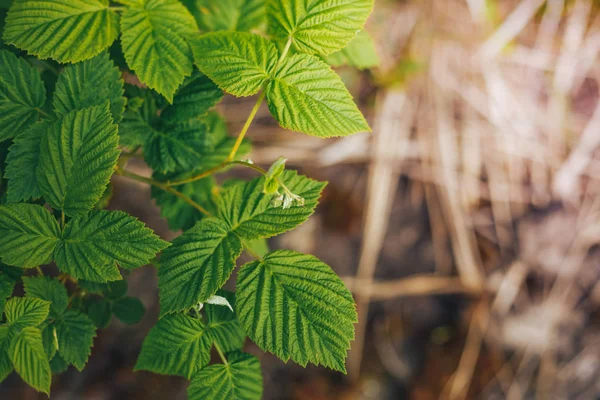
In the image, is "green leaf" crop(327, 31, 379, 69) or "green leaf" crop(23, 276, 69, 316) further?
"green leaf" crop(327, 31, 379, 69)

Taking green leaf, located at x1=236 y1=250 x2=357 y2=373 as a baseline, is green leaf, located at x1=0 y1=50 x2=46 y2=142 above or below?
above

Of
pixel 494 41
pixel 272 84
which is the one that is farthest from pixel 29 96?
pixel 494 41

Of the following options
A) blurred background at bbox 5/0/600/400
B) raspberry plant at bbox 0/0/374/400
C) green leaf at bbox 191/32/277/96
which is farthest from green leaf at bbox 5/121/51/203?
blurred background at bbox 5/0/600/400

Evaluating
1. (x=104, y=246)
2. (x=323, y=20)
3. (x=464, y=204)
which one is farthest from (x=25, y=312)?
(x=464, y=204)

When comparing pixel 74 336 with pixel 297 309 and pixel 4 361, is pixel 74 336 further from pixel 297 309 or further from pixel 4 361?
pixel 297 309

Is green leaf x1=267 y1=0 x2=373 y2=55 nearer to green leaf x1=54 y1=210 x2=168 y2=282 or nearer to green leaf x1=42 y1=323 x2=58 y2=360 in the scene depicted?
green leaf x1=54 y1=210 x2=168 y2=282

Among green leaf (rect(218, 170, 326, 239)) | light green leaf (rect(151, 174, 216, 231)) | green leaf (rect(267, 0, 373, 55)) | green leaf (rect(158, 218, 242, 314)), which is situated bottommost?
light green leaf (rect(151, 174, 216, 231))

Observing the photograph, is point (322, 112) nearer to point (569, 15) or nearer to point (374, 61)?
point (374, 61)
